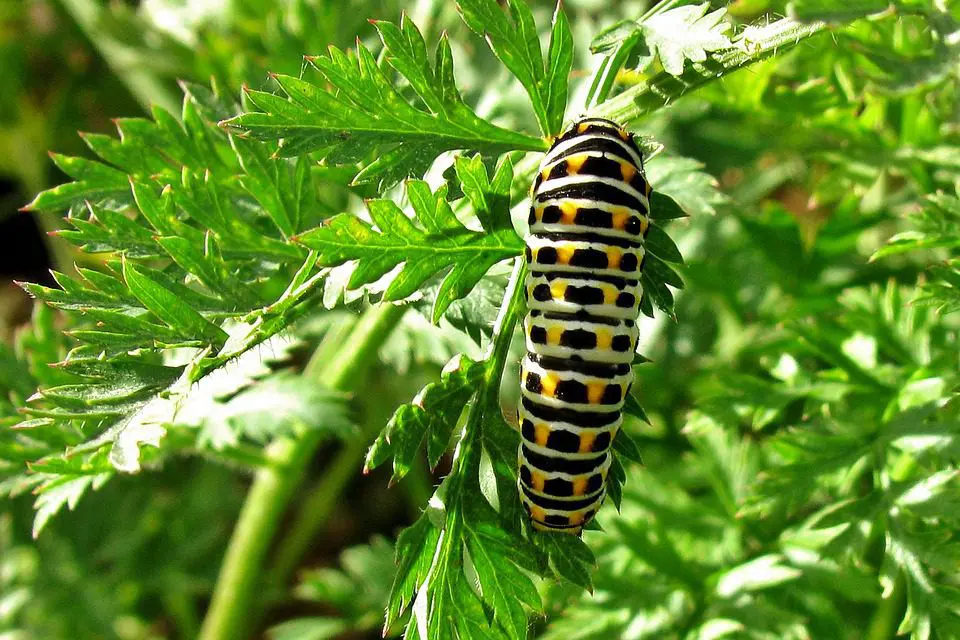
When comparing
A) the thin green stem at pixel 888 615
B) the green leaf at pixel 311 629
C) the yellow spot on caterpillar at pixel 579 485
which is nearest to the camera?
A: the yellow spot on caterpillar at pixel 579 485

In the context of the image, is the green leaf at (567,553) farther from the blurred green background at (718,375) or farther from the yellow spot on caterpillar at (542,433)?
the blurred green background at (718,375)

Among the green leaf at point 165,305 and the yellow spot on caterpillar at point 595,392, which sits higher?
the green leaf at point 165,305

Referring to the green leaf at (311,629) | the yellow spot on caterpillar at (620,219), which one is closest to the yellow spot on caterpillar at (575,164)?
the yellow spot on caterpillar at (620,219)

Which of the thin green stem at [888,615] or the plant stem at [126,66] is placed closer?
the thin green stem at [888,615]

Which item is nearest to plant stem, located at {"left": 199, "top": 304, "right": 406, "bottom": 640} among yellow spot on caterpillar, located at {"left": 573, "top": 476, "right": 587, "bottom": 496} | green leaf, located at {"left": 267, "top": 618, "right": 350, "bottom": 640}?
green leaf, located at {"left": 267, "top": 618, "right": 350, "bottom": 640}

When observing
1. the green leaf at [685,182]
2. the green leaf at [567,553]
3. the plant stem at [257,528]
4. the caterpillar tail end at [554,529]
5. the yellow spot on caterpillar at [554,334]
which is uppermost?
the yellow spot on caterpillar at [554,334]

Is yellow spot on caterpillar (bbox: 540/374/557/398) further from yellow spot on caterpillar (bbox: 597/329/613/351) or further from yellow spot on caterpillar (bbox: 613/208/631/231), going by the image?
yellow spot on caterpillar (bbox: 613/208/631/231)
